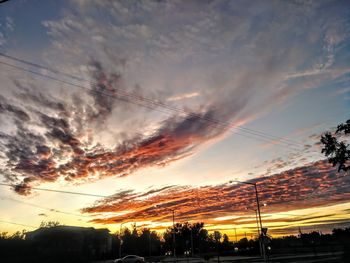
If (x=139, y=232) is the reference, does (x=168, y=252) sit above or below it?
below

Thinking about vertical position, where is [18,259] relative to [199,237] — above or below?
below

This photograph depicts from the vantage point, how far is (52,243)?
67312mm

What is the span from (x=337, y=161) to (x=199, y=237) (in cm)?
15465

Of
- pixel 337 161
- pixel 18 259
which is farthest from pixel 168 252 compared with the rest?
pixel 337 161

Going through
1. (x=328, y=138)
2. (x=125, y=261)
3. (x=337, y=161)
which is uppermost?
(x=328, y=138)

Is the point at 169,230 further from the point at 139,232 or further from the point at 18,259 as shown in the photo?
the point at 18,259

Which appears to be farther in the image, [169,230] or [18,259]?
[169,230]

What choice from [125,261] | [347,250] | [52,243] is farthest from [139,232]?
[347,250]

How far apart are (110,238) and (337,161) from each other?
133204mm

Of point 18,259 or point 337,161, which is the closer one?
point 337,161

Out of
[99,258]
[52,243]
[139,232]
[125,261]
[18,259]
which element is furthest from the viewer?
[139,232]

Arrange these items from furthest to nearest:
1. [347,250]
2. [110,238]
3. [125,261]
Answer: [110,238] < [125,261] < [347,250]

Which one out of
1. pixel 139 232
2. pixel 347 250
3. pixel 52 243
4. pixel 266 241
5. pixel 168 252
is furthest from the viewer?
pixel 139 232

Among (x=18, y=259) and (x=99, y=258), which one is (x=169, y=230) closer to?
(x=99, y=258)
